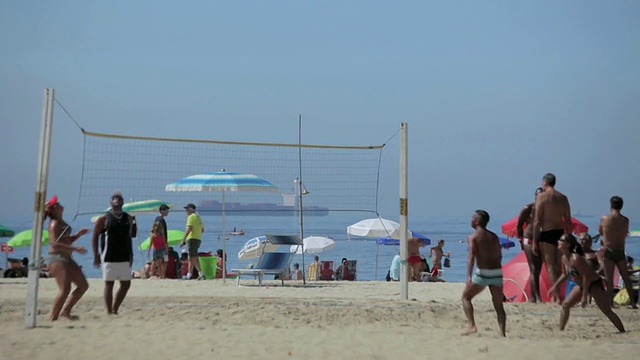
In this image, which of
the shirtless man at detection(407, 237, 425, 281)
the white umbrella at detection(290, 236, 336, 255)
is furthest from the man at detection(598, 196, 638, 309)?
the white umbrella at detection(290, 236, 336, 255)

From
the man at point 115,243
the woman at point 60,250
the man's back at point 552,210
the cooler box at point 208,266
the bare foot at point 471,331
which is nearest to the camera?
the bare foot at point 471,331

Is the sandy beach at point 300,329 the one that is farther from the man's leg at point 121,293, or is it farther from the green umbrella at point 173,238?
the green umbrella at point 173,238

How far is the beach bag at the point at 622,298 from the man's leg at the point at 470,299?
326 cm

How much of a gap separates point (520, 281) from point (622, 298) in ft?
3.97

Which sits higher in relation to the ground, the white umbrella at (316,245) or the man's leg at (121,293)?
the white umbrella at (316,245)

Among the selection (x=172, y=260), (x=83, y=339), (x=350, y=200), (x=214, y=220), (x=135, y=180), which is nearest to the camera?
(x=83, y=339)

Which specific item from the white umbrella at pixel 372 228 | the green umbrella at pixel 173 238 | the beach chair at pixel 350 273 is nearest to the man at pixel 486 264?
the white umbrella at pixel 372 228

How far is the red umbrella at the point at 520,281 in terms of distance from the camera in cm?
1011

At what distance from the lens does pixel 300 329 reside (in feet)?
25.3

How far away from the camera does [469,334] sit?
7492mm

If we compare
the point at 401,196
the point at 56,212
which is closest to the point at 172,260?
the point at 401,196

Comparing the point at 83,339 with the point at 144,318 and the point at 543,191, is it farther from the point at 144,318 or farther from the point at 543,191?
the point at 543,191

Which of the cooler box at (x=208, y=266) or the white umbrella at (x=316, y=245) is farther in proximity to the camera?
the white umbrella at (x=316, y=245)

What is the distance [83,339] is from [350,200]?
664cm
